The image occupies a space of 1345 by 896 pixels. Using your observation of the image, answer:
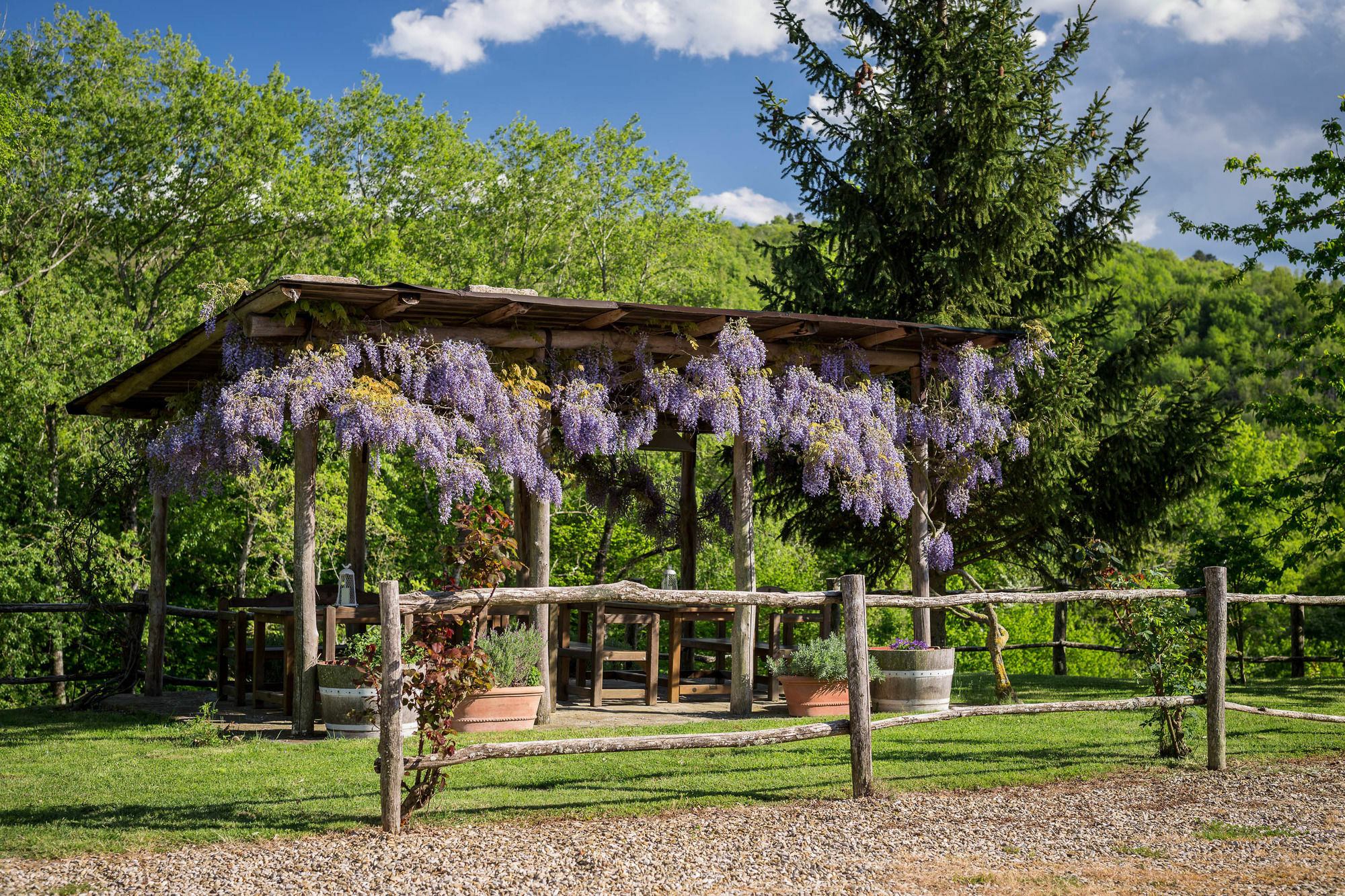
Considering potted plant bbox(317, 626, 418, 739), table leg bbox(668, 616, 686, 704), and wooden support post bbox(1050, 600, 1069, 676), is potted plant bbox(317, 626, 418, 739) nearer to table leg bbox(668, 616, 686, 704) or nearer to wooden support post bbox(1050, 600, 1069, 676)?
table leg bbox(668, 616, 686, 704)

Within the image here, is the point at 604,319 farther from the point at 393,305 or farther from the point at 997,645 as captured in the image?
the point at 997,645

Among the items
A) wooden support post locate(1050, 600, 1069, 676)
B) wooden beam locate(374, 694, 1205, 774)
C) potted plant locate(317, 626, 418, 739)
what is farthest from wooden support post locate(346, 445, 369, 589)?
wooden support post locate(1050, 600, 1069, 676)

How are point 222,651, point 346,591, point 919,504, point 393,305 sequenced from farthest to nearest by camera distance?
1. point 919,504
2. point 222,651
3. point 346,591
4. point 393,305

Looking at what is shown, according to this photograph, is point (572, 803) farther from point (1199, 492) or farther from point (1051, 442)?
point (1199, 492)

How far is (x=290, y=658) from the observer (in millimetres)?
7539

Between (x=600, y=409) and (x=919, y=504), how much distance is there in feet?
10.1

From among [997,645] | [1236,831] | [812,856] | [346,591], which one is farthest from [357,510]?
[1236,831]

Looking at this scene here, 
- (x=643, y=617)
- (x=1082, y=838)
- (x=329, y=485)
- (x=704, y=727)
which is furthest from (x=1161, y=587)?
(x=329, y=485)

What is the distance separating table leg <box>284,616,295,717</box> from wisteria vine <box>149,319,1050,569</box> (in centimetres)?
123

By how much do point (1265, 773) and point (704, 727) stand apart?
3384 mm

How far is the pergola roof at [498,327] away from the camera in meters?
7.11

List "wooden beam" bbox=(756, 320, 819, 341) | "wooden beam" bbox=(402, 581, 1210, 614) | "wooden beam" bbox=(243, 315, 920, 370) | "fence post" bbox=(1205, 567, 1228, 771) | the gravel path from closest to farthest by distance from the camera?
the gravel path, "wooden beam" bbox=(402, 581, 1210, 614), "fence post" bbox=(1205, 567, 1228, 771), "wooden beam" bbox=(243, 315, 920, 370), "wooden beam" bbox=(756, 320, 819, 341)

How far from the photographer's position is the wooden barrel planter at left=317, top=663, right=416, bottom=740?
22.7ft

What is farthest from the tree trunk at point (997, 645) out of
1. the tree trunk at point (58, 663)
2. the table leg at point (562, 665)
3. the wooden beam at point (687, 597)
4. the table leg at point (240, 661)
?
the tree trunk at point (58, 663)
